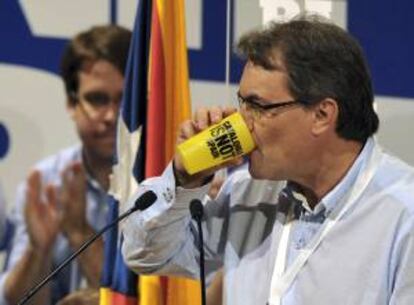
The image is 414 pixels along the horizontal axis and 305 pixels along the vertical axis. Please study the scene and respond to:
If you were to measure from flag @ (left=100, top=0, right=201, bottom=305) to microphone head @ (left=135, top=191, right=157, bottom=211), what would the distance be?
0.90m

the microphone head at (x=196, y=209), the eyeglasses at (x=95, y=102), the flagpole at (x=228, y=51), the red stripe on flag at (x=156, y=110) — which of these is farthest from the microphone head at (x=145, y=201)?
the flagpole at (x=228, y=51)

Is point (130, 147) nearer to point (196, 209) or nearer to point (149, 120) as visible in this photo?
point (149, 120)

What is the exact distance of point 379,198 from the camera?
1409mm

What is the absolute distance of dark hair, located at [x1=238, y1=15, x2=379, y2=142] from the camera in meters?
1.43

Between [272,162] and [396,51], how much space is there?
1532 mm

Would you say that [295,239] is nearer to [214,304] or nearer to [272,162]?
[272,162]

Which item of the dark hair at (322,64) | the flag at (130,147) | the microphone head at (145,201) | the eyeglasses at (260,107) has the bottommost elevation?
the flag at (130,147)

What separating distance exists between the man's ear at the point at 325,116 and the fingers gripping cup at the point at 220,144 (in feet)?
0.40

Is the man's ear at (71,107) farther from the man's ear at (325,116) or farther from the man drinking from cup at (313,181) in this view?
the man's ear at (325,116)

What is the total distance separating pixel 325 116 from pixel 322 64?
10 cm

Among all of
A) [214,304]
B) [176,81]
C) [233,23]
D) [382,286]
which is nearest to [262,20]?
[233,23]

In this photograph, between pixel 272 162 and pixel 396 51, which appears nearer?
pixel 272 162

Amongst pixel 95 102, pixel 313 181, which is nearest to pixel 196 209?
pixel 313 181

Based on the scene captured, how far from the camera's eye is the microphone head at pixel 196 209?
1.49m
